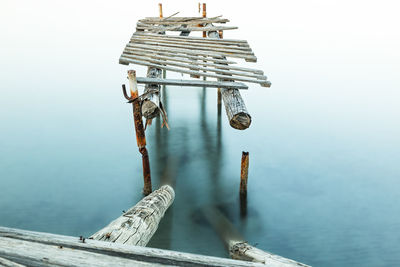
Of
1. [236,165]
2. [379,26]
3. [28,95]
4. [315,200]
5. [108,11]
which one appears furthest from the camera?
[108,11]

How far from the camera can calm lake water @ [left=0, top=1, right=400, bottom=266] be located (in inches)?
261

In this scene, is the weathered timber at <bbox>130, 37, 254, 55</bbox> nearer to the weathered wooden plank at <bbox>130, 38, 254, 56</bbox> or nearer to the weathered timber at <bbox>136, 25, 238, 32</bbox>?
the weathered wooden plank at <bbox>130, 38, 254, 56</bbox>

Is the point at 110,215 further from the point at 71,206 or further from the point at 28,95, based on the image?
the point at 28,95

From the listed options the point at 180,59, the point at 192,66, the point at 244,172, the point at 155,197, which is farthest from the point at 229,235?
the point at 180,59

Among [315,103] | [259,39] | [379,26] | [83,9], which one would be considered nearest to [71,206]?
[315,103]

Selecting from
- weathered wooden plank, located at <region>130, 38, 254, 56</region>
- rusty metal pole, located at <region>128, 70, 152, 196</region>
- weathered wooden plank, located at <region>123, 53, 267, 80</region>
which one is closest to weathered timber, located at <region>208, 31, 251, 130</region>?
weathered wooden plank, located at <region>123, 53, 267, 80</region>

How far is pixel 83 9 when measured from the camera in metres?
31.6

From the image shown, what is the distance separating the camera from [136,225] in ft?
13.6

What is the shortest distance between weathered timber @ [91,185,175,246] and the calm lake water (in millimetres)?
1153

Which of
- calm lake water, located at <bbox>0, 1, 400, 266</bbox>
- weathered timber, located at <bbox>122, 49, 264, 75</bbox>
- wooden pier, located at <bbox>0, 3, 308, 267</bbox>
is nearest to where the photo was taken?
wooden pier, located at <bbox>0, 3, 308, 267</bbox>

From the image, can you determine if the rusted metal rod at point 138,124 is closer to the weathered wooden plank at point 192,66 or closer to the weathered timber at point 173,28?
the weathered wooden plank at point 192,66

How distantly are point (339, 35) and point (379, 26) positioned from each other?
3773 mm

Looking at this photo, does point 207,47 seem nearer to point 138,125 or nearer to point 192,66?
point 192,66

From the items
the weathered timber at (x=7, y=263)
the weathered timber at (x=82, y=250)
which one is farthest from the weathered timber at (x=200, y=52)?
the weathered timber at (x=7, y=263)
